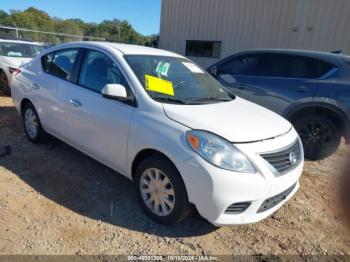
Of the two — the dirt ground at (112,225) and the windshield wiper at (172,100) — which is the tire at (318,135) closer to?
the dirt ground at (112,225)

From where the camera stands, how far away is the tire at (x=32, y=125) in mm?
4516

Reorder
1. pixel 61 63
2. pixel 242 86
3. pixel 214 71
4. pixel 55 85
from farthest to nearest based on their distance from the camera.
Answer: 1. pixel 214 71
2. pixel 242 86
3. pixel 61 63
4. pixel 55 85

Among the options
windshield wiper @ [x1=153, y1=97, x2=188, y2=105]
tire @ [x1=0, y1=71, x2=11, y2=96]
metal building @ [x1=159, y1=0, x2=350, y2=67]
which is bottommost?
tire @ [x1=0, y1=71, x2=11, y2=96]

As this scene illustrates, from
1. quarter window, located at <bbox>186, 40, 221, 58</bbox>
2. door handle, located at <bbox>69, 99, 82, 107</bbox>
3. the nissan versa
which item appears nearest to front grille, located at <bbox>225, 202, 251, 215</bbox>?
the nissan versa

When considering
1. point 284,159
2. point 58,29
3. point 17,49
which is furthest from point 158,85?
point 58,29

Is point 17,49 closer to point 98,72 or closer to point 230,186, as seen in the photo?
point 98,72

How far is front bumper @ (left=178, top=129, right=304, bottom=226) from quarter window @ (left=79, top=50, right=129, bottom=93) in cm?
131

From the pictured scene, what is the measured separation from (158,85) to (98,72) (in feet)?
2.71

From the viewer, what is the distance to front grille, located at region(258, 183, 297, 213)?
2709mm

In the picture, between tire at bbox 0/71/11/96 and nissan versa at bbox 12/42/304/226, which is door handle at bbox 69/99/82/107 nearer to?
nissan versa at bbox 12/42/304/226

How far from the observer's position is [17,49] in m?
8.57

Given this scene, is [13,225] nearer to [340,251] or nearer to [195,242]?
[195,242]

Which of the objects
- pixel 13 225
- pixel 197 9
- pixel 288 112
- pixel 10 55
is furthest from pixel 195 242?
pixel 197 9

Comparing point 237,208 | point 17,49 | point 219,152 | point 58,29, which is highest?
point 58,29
